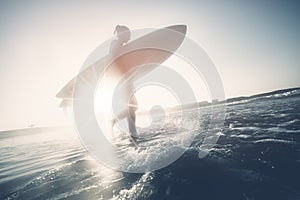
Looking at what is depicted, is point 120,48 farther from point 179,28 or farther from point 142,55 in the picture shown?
point 179,28

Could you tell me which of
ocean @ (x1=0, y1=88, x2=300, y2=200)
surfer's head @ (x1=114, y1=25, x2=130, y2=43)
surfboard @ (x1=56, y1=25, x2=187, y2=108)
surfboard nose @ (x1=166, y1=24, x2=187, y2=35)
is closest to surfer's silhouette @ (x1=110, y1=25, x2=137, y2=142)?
surfer's head @ (x1=114, y1=25, x2=130, y2=43)

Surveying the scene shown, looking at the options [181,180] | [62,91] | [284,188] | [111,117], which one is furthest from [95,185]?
[62,91]

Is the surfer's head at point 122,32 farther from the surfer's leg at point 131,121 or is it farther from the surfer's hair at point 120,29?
the surfer's leg at point 131,121

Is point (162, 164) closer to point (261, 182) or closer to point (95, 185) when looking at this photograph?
point (95, 185)

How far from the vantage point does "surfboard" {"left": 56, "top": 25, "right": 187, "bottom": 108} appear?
8195mm

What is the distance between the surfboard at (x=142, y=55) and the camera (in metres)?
8.20

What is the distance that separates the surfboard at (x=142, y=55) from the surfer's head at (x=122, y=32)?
45 centimetres

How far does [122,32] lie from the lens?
7.21 metres

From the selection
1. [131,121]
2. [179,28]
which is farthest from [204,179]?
[179,28]

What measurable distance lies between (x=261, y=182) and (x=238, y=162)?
2.60 feet

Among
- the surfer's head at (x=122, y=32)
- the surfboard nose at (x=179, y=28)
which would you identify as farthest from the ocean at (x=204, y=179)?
the surfboard nose at (x=179, y=28)

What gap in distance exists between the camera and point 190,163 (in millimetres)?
3416

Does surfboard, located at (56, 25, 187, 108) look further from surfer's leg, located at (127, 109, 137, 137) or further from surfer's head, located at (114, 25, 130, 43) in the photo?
surfer's leg, located at (127, 109, 137, 137)

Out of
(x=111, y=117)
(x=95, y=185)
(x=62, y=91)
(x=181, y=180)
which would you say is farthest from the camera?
(x=62, y=91)
